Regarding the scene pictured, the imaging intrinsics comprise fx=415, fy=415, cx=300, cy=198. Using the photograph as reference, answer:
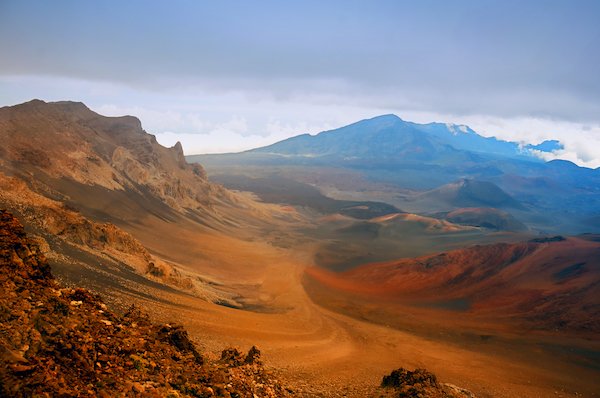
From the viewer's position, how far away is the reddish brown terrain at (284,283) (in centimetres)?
2109

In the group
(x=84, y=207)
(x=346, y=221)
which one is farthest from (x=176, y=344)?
(x=346, y=221)

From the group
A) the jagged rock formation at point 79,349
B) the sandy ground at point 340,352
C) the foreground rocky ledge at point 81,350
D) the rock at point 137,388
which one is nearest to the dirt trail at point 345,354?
the sandy ground at point 340,352

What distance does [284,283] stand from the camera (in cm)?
4756

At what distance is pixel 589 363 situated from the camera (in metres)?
27.7

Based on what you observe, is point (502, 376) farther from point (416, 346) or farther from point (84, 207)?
point (84, 207)

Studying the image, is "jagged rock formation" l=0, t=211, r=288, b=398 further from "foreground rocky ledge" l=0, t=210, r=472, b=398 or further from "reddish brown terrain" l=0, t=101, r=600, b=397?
"reddish brown terrain" l=0, t=101, r=600, b=397

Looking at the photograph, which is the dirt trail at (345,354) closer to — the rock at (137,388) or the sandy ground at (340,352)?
the sandy ground at (340,352)

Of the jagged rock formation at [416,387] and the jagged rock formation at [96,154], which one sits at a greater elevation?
the jagged rock formation at [96,154]

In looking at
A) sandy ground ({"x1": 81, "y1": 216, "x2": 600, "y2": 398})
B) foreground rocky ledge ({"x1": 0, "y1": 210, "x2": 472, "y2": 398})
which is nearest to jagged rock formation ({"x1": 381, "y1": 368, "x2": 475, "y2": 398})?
sandy ground ({"x1": 81, "y1": 216, "x2": 600, "y2": 398})

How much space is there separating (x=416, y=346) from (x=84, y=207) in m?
35.1

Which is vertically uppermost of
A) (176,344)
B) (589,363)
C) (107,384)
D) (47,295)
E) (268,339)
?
(47,295)

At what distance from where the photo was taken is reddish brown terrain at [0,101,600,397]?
21094 millimetres

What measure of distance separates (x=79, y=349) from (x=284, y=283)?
132 feet

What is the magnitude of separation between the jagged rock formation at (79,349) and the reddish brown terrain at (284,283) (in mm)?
141
